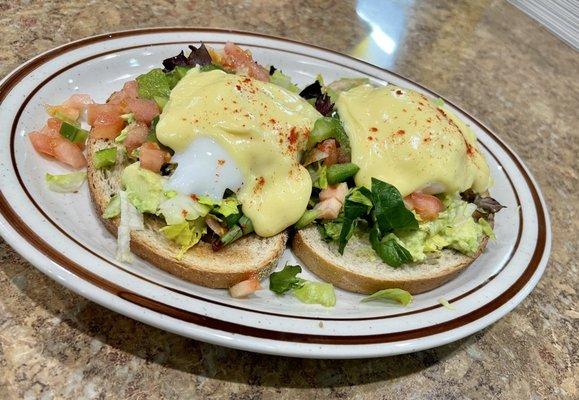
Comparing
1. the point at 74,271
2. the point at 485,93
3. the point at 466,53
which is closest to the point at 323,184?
the point at 74,271

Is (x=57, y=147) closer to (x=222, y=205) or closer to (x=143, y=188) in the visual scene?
(x=143, y=188)

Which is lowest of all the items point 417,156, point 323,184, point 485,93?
point 485,93

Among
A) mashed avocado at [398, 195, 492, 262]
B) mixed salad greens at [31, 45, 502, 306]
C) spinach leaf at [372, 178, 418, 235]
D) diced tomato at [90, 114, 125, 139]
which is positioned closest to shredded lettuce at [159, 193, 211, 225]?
mixed salad greens at [31, 45, 502, 306]

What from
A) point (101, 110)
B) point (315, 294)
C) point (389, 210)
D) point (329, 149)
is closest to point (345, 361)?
point (315, 294)

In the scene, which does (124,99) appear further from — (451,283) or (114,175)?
(451,283)

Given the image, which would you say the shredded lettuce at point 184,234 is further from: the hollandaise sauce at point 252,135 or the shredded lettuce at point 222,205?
the hollandaise sauce at point 252,135
